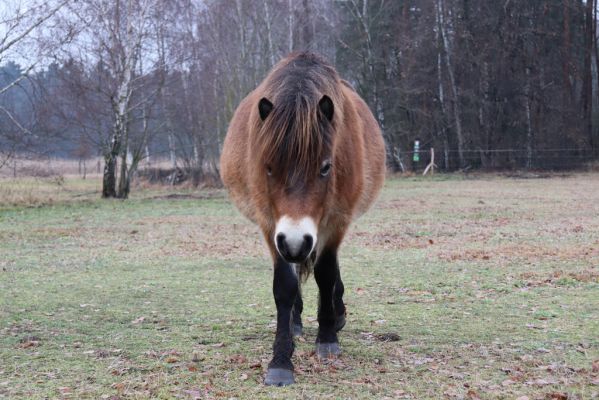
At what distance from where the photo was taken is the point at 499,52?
1374 inches

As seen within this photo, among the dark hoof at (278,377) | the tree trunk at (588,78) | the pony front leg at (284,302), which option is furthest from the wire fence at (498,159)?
the dark hoof at (278,377)

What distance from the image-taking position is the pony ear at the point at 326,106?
160 inches

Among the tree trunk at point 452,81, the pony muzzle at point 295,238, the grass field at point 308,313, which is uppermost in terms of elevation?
the tree trunk at point 452,81

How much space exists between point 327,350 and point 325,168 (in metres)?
1.49

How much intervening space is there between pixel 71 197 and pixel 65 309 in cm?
1834

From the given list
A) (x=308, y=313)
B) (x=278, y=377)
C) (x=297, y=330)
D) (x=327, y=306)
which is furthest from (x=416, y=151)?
(x=278, y=377)

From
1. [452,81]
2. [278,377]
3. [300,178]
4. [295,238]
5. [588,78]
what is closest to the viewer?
[295,238]

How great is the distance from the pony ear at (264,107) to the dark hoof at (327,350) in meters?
1.75

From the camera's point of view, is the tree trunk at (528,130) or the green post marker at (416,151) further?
the green post marker at (416,151)

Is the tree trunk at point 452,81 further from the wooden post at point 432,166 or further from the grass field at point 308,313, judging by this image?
the grass field at point 308,313

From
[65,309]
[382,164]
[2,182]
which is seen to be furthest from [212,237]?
[2,182]

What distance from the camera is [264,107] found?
4.07m

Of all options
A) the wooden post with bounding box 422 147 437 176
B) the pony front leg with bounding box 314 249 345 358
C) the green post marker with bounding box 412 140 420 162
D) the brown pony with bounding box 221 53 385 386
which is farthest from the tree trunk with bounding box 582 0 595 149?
the pony front leg with bounding box 314 249 345 358

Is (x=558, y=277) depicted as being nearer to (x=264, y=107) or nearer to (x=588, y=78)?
(x=264, y=107)
